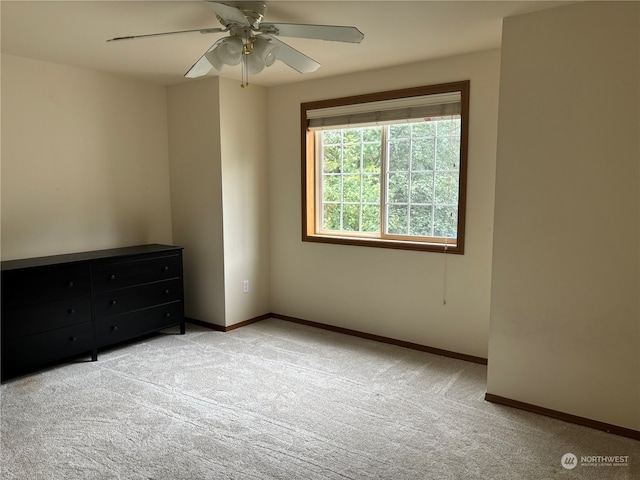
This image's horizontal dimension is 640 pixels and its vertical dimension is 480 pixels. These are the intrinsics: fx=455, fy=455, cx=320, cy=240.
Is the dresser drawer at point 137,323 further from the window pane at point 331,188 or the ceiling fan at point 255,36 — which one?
the ceiling fan at point 255,36

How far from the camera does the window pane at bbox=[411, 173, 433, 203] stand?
12.0 ft

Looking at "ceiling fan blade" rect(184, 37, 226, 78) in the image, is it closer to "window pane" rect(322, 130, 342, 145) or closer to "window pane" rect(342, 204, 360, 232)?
"window pane" rect(322, 130, 342, 145)

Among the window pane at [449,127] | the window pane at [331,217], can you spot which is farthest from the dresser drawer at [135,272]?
the window pane at [449,127]

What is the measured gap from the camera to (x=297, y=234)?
14.5 feet

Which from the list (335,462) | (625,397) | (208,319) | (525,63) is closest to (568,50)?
(525,63)

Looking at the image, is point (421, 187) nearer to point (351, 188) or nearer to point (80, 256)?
point (351, 188)

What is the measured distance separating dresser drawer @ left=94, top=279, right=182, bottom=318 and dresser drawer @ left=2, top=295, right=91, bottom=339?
0.37 feet

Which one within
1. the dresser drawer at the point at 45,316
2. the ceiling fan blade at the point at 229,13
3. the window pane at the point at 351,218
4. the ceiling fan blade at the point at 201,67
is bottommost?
the dresser drawer at the point at 45,316

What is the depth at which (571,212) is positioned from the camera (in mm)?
2482

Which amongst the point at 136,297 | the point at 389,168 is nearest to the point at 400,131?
the point at 389,168

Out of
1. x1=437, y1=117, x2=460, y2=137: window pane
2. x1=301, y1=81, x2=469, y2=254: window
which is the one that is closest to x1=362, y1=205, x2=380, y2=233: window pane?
x1=301, y1=81, x2=469, y2=254: window

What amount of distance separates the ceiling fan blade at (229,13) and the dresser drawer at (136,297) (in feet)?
7.58

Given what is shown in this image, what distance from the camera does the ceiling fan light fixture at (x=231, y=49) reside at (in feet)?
7.75

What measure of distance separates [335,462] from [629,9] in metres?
2.65
